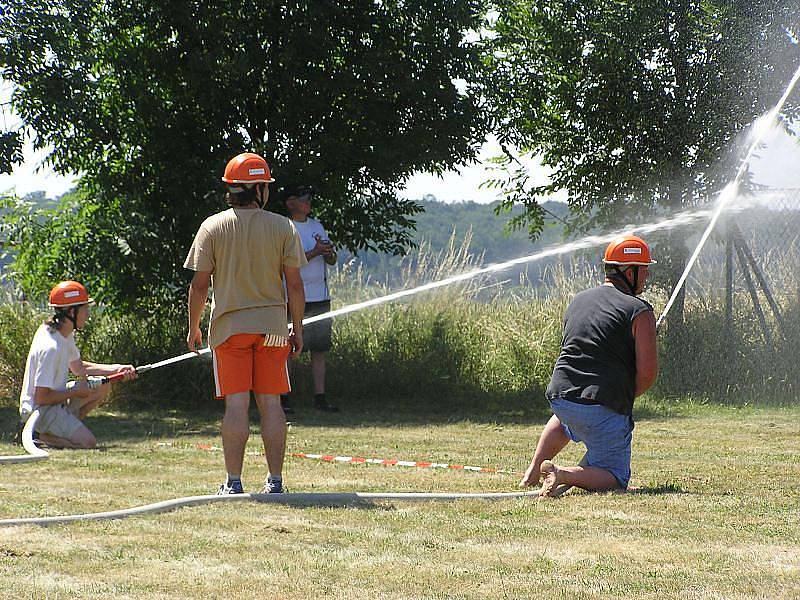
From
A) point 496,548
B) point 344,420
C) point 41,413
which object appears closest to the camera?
point 496,548

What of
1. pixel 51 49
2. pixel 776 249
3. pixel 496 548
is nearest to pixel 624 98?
pixel 776 249

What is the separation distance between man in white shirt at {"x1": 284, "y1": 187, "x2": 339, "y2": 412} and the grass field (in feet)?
9.05

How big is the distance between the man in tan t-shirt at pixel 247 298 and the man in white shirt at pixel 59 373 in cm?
264

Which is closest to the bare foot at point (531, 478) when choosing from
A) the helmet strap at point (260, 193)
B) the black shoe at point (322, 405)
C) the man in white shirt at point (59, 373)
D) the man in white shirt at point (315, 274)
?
the helmet strap at point (260, 193)

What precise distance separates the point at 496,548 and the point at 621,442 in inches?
74.7

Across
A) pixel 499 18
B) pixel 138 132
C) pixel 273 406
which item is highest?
pixel 499 18

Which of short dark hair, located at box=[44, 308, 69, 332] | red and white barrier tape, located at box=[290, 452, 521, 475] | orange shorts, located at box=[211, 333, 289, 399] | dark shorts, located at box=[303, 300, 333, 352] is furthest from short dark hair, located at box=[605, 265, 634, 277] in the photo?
dark shorts, located at box=[303, 300, 333, 352]

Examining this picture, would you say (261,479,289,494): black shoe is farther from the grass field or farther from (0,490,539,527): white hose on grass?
the grass field

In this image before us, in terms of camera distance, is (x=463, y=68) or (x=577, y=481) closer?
(x=577, y=481)

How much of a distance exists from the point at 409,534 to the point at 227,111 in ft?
27.7

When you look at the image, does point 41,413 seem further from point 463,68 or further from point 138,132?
point 463,68

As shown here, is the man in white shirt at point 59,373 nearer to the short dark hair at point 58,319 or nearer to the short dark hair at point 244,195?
the short dark hair at point 58,319

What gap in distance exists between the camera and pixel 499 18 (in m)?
14.7

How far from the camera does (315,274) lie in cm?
1141
